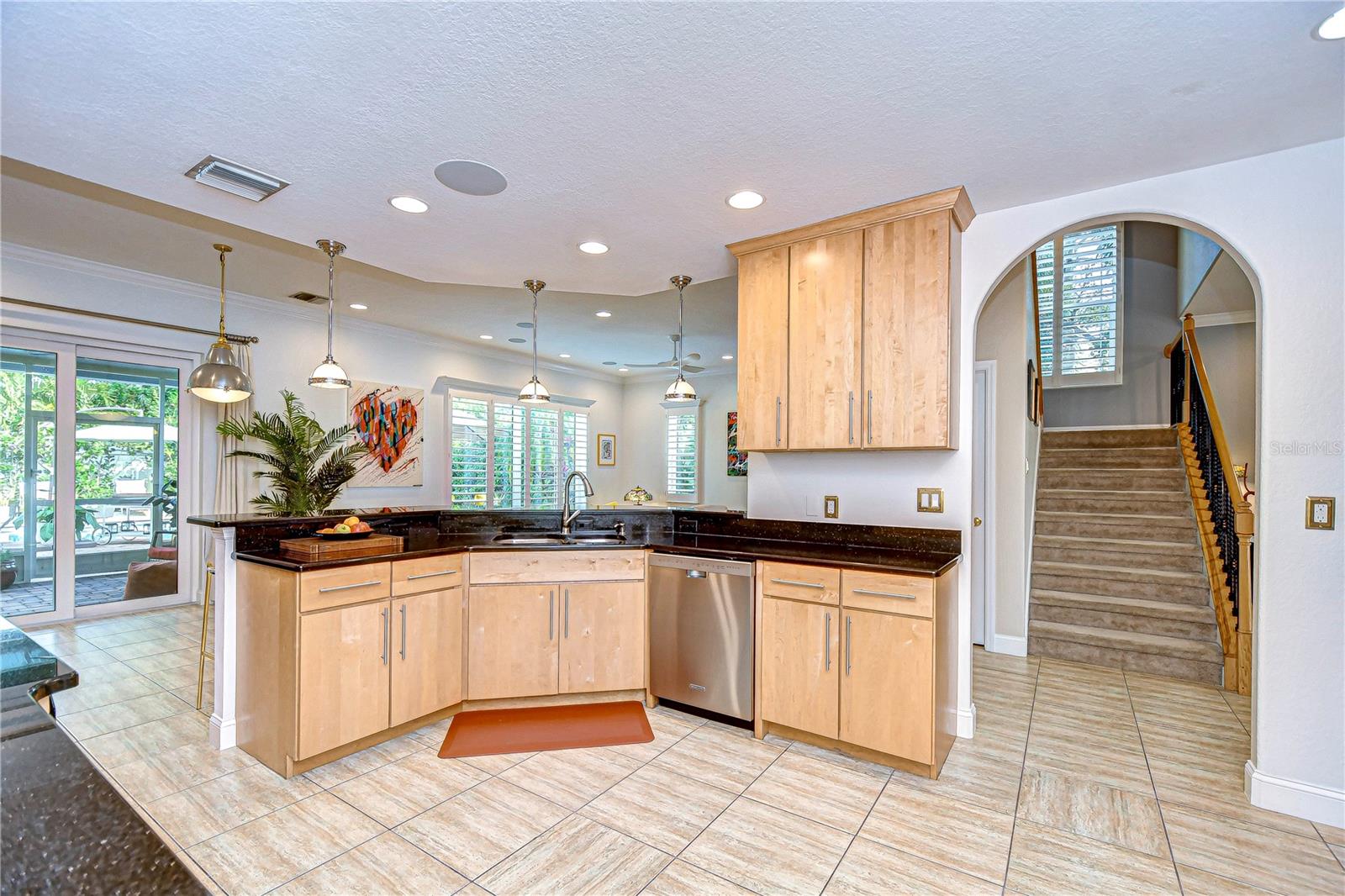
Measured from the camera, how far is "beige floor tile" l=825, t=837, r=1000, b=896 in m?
1.98

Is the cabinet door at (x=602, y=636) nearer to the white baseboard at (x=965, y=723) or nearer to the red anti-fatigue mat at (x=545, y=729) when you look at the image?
the red anti-fatigue mat at (x=545, y=729)

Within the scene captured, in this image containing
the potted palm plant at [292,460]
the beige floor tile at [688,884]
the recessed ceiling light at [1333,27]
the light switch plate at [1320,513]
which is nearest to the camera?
the recessed ceiling light at [1333,27]

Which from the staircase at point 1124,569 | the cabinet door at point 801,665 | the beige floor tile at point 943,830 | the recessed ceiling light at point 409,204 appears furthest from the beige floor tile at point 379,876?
the staircase at point 1124,569

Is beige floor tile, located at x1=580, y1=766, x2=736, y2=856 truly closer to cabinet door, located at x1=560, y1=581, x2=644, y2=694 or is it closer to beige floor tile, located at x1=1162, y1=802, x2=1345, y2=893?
cabinet door, located at x1=560, y1=581, x2=644, y2=694

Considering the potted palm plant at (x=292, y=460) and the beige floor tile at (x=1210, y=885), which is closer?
the beige floor tile at (x=1210, y=885)

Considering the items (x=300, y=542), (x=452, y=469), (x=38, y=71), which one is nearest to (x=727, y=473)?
(x=452, y=469)

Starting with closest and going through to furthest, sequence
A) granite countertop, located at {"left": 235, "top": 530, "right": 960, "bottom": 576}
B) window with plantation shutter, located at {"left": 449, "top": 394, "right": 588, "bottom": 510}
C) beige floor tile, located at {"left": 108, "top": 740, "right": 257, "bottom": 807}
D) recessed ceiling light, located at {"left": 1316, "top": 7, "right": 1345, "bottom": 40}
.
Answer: recessed ceiling light, located at {"left": 1316, "top": 7, "right": 1345, "bottom": 40}, beige floor tile, located at {"left": 108, "top": 740, "right": 257, "bottom": 807}, granite countertop, located at {"left": 235, "top": 530, "right": 960, "bottom": 576}, window with plantation shutter, located at {"left": 449, "top": 394, "right": 588, "bottom": 510}

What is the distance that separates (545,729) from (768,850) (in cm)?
142

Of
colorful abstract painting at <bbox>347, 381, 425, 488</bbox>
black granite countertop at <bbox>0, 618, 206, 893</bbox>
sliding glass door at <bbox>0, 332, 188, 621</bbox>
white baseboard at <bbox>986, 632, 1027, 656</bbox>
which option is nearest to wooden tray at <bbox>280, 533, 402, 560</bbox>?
black granite countertop at <bbox>0, 618, 206, 893</bbox>

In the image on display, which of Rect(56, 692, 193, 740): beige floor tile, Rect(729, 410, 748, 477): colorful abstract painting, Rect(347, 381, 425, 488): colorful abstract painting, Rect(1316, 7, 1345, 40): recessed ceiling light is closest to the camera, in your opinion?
Rect(1316, 7, 1345, 40): recessed ceiling light

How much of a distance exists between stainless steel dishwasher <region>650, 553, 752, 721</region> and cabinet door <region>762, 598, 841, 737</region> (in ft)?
0.37

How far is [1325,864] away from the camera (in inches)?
83.8

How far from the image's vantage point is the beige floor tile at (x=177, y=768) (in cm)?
257

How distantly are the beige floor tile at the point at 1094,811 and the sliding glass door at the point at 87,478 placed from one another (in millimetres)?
6577
